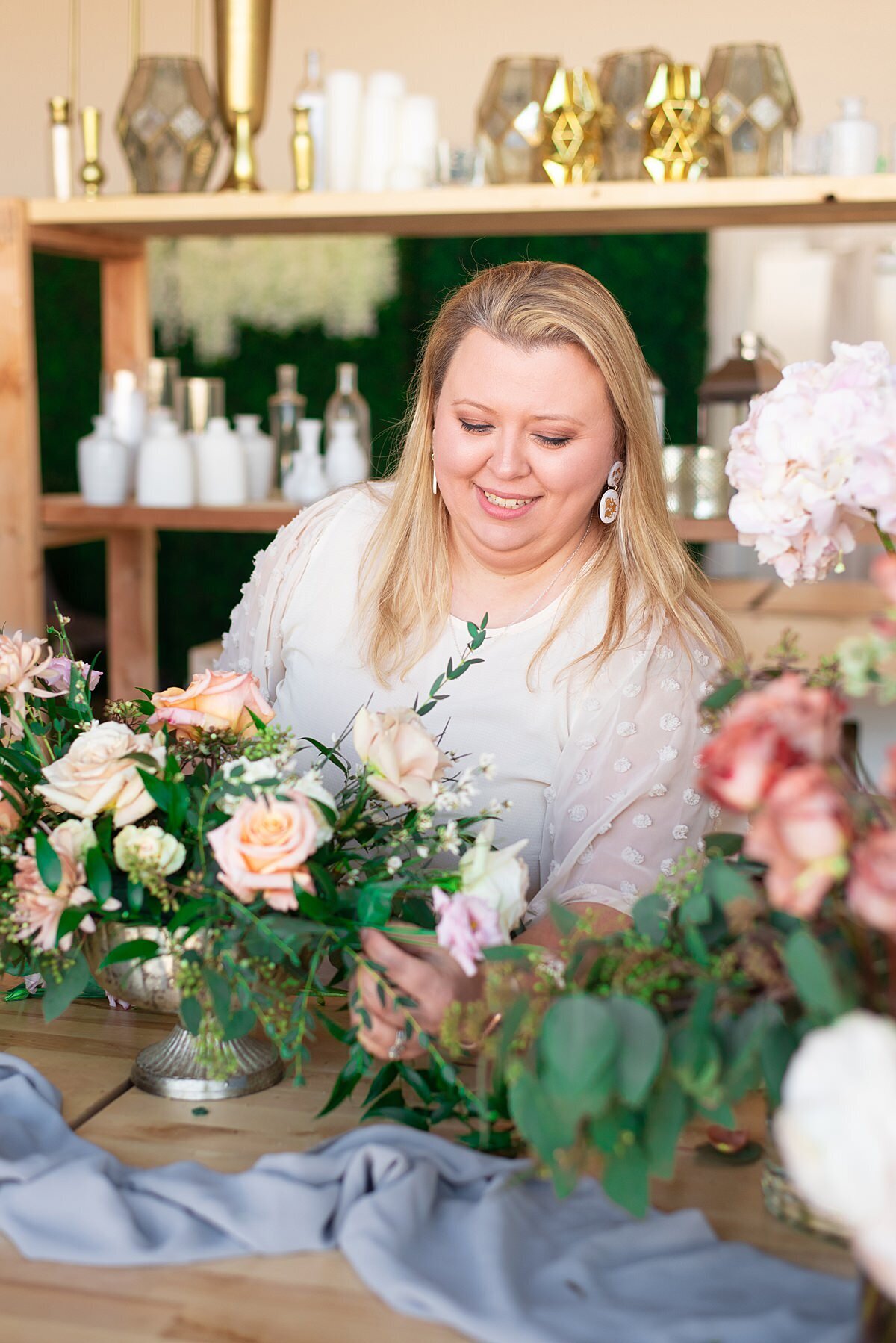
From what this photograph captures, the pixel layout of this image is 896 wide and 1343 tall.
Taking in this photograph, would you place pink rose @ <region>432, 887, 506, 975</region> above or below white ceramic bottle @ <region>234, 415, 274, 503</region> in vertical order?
below

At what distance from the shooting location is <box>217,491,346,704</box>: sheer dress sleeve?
194cm

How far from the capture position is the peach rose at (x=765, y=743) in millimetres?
702

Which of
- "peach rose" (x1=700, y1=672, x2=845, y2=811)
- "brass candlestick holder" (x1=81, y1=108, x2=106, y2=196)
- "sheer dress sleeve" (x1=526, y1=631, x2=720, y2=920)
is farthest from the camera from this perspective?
"brass candlestick holder" (x1=81, y1=108, x2=106, y2=196)

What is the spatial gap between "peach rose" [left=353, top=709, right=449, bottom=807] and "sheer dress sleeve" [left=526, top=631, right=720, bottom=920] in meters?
0.45

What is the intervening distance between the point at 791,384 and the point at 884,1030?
0.55 m

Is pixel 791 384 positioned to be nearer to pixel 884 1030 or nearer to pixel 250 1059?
pixel 884 1030

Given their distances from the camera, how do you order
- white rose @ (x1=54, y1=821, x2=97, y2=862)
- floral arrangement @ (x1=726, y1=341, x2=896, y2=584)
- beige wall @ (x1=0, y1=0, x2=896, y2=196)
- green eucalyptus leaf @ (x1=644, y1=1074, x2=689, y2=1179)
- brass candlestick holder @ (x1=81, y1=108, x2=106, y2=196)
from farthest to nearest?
beige wall @ (x1=0, y1=0, x2=896, y2=196) → brass candlestick holder @ (x1=81, y1=108, x2=106, y2=196) → white rose @ (x1=54, y1=821, x2=97, y2=862) → floral arrangement @ (x1=726, y1=341, x2=896, y2=584) → green eucalyptus leaf @ (x1=644, y1=1074, x2=689, y2=1179)

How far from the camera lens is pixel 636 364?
166 cm

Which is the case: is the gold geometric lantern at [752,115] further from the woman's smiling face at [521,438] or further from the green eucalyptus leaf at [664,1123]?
the green eucalyptus leaf at [664,1123]

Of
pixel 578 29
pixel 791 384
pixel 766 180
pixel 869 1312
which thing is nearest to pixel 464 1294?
pixel 869 1312

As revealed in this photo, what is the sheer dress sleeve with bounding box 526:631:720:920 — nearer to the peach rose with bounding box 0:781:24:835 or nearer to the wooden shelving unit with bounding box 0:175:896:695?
the peach rose with bounding box 0:781:24:835

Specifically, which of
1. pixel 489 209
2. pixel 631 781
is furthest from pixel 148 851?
pixel 489 209

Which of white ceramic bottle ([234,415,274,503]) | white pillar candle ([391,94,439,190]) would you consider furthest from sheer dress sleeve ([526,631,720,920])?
white ceramic bottle ([234,415,274,503])

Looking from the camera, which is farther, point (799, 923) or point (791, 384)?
point (791, 384)
